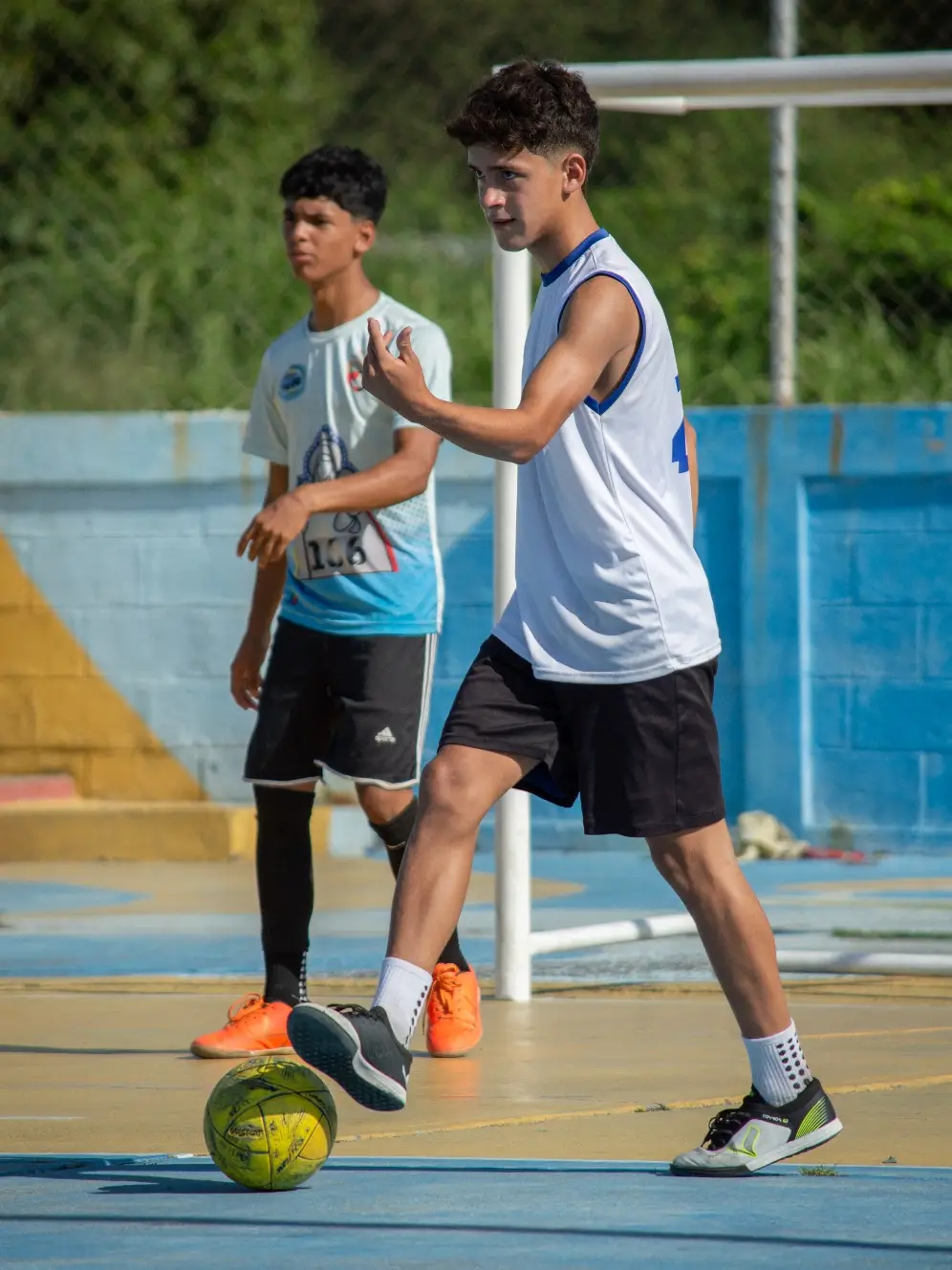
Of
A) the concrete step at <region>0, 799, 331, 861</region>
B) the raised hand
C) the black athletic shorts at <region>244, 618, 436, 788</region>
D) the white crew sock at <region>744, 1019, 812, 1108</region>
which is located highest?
the raised hand

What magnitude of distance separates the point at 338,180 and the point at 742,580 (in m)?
4.52

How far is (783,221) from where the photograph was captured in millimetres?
10453

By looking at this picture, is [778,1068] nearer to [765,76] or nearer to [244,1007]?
[244,1007]

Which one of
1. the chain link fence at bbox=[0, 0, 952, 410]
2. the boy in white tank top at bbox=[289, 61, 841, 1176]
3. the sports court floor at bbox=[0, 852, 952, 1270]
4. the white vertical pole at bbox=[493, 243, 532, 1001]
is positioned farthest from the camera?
the chain link fence at bbox=[0, 0, 952, 410]

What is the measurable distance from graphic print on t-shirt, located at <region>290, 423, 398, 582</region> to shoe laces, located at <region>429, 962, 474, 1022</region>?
1.00 metres

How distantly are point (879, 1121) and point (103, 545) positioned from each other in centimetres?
655

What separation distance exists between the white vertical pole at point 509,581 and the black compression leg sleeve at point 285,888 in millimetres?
678

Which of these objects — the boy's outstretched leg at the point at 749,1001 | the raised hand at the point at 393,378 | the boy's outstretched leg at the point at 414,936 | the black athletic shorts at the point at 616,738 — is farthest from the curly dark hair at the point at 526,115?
the boy's outstretched leg at the point at 749,1001

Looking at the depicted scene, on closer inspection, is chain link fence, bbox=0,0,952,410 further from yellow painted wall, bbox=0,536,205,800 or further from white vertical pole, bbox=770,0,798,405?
yellow painted wall, bbox=0,536,205,800

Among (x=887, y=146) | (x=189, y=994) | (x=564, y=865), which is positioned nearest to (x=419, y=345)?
(x=189, y=994)

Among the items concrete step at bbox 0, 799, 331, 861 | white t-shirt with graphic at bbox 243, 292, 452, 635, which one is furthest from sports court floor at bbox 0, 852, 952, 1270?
concrete step at bbox 0, 799, 331, 861

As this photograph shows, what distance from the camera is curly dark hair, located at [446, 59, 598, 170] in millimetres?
4250

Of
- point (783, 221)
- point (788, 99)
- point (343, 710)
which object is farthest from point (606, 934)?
point (783, 221)

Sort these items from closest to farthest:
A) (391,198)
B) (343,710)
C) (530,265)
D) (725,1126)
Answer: (725,1126) → (343,710) → (530,265) → (391,198)
